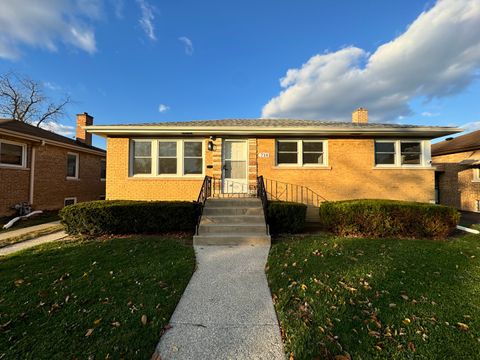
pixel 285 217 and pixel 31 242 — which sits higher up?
pixel 285 217

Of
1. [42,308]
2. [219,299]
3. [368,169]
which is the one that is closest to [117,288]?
[42,308]

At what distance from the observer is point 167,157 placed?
8977 millimetres

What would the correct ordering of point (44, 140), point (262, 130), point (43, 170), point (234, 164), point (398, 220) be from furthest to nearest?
point (43, 170) < point (44, 140) < point (234, 164) < point (262, 130) < point (398, 220)

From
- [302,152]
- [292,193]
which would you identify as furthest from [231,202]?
[302,152]

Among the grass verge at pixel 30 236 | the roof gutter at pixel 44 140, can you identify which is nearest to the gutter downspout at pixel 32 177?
the roof gutter at pixel 44 140

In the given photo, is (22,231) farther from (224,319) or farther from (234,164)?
(224,319)

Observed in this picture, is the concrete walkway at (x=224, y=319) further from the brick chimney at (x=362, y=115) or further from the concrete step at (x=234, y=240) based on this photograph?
the brick chimney at (x=362, y=115)

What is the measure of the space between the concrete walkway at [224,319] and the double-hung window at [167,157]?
5291 millimetres

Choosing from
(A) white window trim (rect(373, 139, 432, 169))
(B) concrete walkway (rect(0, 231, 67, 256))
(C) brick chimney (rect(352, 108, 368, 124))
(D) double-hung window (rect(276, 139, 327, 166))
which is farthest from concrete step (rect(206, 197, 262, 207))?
(C) brick chimney (rect(352, 108, 368, 124))

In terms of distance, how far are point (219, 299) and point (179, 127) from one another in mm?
6570

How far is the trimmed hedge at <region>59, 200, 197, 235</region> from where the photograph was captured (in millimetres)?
6250

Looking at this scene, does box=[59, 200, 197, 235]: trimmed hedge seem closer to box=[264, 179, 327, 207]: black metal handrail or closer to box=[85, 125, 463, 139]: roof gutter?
box=[85, 125, 463, 139]: roof gutter

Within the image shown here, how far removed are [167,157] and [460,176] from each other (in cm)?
1705

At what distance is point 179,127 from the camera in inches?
327
